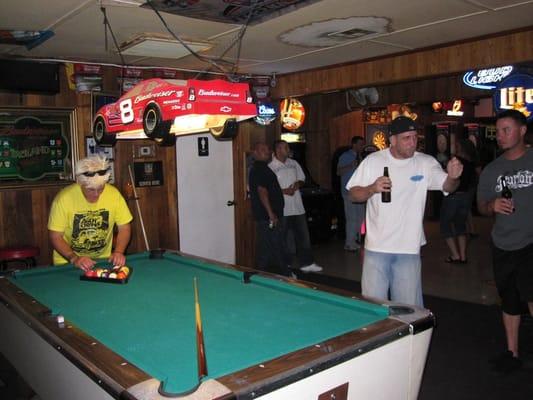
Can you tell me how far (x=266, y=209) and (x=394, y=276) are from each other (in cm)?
250

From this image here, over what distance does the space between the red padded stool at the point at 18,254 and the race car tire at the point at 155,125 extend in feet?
8.07

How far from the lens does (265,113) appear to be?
677 cm

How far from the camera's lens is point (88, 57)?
5.12 metres

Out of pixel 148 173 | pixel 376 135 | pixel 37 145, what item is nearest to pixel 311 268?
pixel 148 173

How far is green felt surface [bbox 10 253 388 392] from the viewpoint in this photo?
1.85 meters

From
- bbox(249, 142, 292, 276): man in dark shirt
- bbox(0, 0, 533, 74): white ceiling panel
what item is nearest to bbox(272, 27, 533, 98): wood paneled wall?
bbox(0, 0, 533, 74): white ceiling panel

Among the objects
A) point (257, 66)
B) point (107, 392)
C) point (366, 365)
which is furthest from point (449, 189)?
point (257, 66)

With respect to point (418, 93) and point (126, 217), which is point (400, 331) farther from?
point (418, 93)

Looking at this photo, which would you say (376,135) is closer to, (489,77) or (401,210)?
(489,77)

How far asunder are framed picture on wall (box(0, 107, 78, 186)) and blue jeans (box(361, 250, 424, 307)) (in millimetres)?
3496

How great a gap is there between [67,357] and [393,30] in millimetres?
3612

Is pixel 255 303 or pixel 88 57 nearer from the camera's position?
pixel 255 303

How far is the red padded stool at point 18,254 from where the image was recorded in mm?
4582

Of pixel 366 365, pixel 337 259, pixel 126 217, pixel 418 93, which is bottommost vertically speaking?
pixel 337 259
